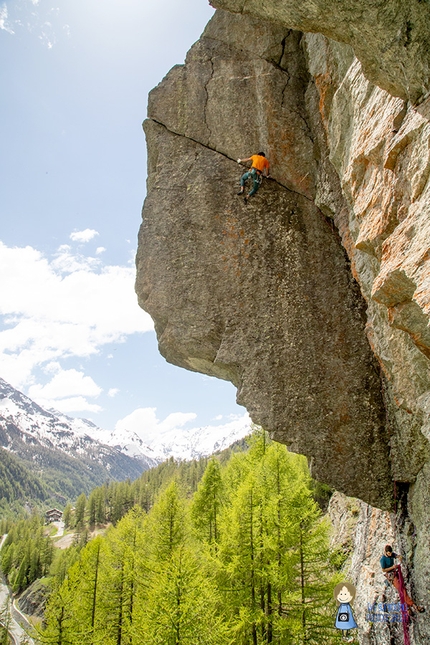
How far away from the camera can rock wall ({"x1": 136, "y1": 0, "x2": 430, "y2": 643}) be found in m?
7.15

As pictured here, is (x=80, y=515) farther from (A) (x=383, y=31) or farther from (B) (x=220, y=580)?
(A) (x=383, y=31)

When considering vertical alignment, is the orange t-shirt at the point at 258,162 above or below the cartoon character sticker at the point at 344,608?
above

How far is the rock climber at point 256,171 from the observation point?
10.9 metres

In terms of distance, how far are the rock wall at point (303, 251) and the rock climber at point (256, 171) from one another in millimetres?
418

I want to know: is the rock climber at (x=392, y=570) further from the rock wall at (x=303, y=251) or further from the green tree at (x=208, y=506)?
the green tree at (x=208, y=506)

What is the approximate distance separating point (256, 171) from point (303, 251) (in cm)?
262

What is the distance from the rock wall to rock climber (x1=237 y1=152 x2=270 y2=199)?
1.37 ft

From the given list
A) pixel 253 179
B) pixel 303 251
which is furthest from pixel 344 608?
pixel 253 179

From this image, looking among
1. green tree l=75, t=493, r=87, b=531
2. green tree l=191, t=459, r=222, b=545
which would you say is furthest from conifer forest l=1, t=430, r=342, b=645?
green tree l=75, t=493, r=87, b=531

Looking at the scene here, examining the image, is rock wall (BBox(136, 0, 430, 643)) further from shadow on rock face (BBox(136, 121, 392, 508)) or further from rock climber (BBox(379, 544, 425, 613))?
rock climber (BBox(379, 544, 425, 613))

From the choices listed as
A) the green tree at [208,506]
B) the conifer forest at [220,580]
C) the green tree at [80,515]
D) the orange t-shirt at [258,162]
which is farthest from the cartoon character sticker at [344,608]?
the green tree at [80,515]

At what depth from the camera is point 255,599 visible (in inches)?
558

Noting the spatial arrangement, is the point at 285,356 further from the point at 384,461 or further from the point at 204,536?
the point at 204,536

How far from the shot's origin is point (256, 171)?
10922 millimetres
